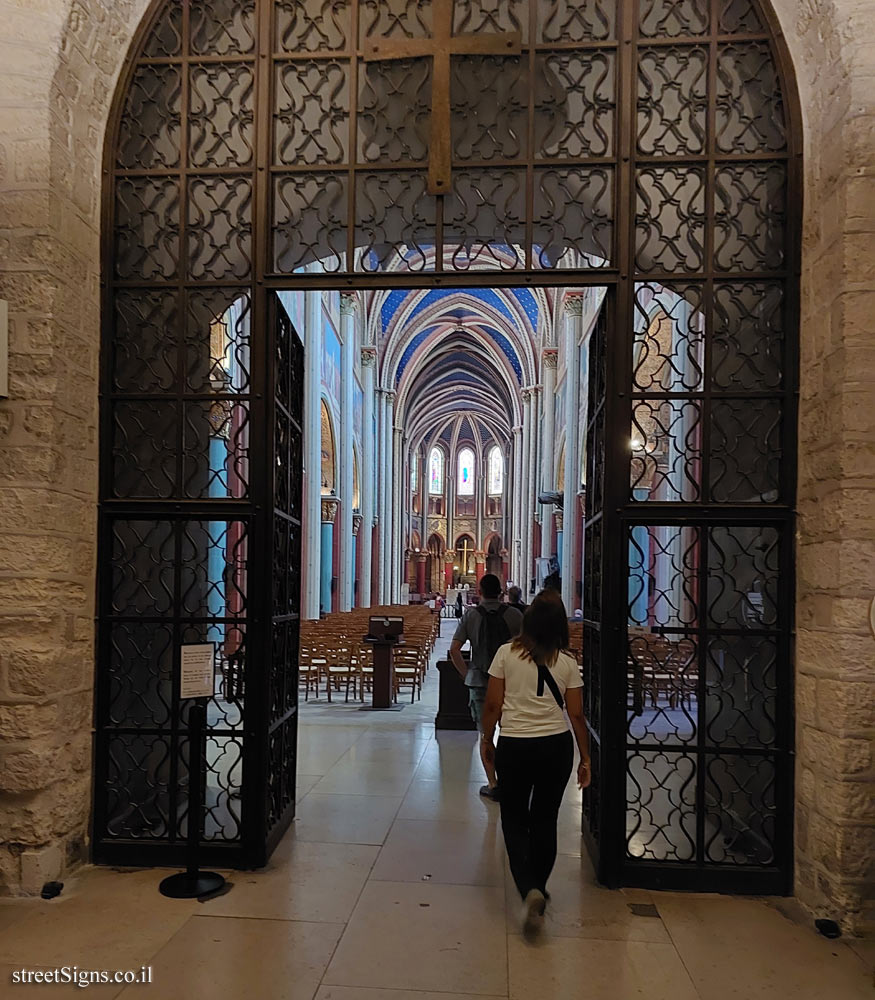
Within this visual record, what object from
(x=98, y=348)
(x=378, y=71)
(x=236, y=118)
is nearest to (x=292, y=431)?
(x=98, y=348)

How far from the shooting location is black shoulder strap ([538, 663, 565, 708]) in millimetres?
3953

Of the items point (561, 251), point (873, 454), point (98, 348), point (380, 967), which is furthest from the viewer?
point (561, 251)

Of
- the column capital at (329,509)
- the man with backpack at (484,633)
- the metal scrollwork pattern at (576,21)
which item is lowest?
the man with backpack at (484,633)

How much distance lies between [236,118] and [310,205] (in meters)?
0.71

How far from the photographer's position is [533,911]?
387 centimetres

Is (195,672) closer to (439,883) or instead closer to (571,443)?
(439,883)

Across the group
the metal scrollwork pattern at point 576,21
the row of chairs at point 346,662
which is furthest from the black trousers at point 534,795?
the row of chairs at point 346,662

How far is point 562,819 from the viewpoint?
5758mm

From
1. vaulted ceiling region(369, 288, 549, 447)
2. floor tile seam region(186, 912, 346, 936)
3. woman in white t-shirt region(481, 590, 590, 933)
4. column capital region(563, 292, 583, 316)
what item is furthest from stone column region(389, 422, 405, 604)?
woman in white t-shirt region(481, 590, 590, 933)

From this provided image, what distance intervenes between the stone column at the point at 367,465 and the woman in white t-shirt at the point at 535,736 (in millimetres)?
25836

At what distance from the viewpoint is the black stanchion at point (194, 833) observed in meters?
4.32

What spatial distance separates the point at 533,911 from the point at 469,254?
357cm

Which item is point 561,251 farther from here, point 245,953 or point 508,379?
point 508,379

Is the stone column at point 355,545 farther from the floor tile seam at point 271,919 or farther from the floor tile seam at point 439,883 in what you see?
the floor tile seam at point 271,919
